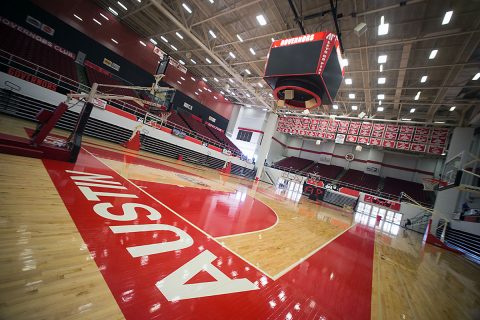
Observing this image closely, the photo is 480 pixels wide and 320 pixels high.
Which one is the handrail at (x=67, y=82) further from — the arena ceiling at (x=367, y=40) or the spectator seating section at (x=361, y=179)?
the spectator seating section at (x=361, y=179)

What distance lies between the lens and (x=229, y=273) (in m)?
2.34

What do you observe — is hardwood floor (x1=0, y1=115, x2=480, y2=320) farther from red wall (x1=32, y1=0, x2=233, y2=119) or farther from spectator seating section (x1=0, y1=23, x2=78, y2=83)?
red wall (x1=32, y1=0, x2=233, y2=119)

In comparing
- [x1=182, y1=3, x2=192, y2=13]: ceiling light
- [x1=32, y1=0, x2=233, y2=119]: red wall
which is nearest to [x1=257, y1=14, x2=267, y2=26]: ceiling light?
[x1=182, y1=3, x2=192, y2=13]: ceiling light

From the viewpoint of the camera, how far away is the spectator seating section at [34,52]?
365 inches

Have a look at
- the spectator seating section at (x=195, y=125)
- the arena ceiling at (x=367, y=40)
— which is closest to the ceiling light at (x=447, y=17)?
the arena ceiling at (x=367, y=40)

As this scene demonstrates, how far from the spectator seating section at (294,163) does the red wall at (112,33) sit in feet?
39.6

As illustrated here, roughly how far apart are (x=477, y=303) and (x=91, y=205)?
6711mm

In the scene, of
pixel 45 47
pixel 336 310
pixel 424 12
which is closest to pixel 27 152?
pixel 336 310

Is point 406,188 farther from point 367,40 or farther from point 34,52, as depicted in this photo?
point 34,52

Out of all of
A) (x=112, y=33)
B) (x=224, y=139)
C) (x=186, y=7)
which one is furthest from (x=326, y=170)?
(x=112, y=33)

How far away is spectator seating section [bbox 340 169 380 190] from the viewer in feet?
61.0

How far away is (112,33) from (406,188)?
25.3 meters

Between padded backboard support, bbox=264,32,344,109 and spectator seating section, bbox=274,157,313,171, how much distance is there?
17836 mm

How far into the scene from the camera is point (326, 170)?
21.8 m
